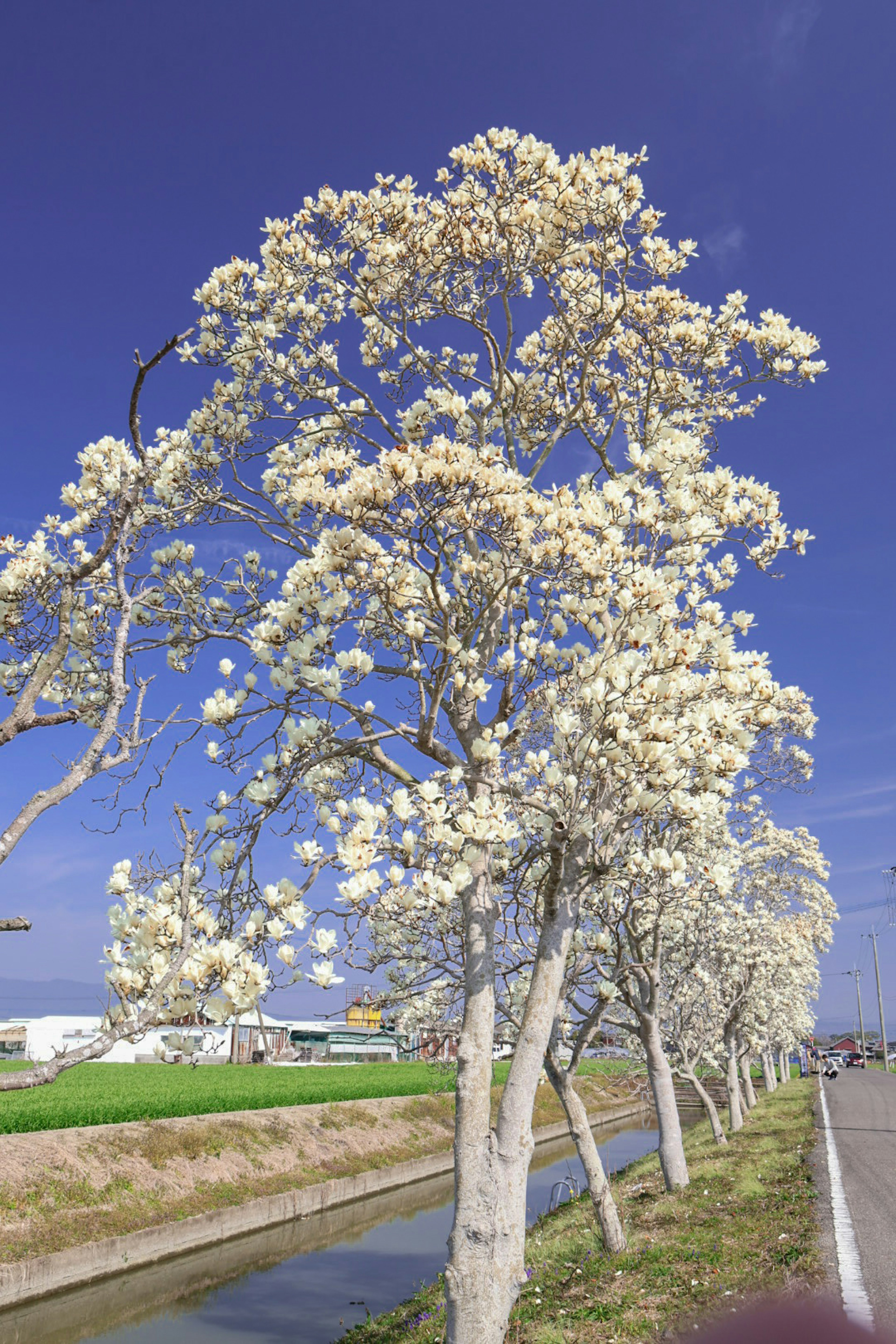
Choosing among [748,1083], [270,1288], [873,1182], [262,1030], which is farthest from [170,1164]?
[748,1083]

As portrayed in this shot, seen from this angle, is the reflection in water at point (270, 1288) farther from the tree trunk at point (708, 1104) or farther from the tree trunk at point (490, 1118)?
the tree trunk at point (490, 1118)

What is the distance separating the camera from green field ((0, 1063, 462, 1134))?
22484mm

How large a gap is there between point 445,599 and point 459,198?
14.3ft

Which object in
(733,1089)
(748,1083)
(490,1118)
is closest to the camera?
(490,1118)

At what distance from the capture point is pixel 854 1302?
8656 millimetres

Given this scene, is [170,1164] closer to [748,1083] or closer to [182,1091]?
[182,1091]

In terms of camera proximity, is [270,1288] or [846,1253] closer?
[846,1253]

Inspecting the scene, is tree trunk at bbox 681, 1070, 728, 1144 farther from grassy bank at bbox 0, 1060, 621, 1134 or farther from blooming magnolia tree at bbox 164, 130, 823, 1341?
blooming magnolia tree at bbox 164, 130, 823, 1341

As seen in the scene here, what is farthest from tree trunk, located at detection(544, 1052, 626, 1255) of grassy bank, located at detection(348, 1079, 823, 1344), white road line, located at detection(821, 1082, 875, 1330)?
white road line, located at detection(821, 1082, 875, 1330)

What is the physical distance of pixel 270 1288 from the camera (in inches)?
771

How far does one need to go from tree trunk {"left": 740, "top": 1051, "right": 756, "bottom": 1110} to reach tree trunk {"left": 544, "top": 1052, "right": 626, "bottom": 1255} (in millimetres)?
29258

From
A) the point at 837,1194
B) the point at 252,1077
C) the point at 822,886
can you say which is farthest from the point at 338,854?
the point at 252,1077

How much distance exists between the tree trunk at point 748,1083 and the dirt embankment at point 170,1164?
1481 centimetres

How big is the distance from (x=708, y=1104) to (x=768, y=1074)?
34132mm
